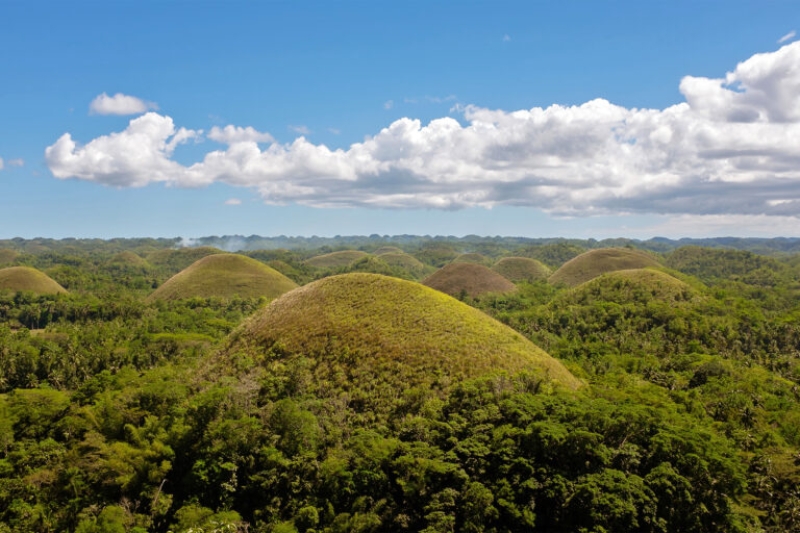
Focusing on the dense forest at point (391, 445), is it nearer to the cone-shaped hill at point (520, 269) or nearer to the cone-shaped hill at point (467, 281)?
the cone-shaped hill at point (467, 281)

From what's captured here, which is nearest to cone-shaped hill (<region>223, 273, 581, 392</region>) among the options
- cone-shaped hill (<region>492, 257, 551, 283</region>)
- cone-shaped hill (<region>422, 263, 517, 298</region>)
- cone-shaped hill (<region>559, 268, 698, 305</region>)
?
cone-shaped hill (<region>559, 268, 698, 305</region>)

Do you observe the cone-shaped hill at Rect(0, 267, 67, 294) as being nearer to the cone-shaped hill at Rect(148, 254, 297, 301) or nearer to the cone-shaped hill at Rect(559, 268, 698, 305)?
the cone-shaped hill at Rect(148, 254, 297, 301)

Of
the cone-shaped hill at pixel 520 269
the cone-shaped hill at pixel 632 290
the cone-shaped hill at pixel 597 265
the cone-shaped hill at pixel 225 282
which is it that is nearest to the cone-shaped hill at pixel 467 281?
the cone-shaped hill at pixel 632 290

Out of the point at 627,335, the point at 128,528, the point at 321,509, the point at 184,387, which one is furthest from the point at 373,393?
the point at 627,335

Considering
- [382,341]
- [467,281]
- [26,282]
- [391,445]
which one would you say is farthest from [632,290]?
[26,282]

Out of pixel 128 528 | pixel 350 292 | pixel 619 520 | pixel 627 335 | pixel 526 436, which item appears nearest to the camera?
pixel 619 520

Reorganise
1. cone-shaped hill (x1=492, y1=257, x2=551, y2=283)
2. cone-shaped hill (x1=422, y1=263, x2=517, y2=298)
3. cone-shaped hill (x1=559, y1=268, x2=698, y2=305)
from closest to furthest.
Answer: cone-shaped hill (x1=559, y1=268, x2=698, y2=305) < cone-shaped hill (x1=422, y1=263, x2=517, y2=298) < cone-shaped hill (x1=492, y1=257, x2=551, y2=283)

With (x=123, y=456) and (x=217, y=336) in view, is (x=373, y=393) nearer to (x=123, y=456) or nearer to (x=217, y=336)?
(x=123, y=456)
